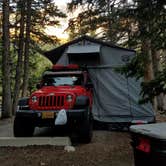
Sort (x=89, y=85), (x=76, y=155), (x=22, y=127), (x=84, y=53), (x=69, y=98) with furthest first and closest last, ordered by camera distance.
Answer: (x=84, y=53) → (x=89, y=85) → (x=22, y=127) → (x=69, y=98) → (x=76, y=155)

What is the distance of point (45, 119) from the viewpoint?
10.6 metres

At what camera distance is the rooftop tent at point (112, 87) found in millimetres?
13555

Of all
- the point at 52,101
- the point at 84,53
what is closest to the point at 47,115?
the point at 52,101

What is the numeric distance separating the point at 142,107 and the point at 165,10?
452 cm

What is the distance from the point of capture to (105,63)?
546 inches

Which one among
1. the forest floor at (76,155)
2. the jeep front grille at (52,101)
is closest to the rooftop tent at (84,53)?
the jeep front grille at (52,101)

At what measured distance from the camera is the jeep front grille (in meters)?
10.8

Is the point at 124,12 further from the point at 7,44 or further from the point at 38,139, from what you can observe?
the point at 7,44

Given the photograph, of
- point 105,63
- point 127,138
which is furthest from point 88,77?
point 127,138

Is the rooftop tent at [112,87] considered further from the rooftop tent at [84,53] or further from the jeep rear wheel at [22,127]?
the jeep rear wheel at [22,127]

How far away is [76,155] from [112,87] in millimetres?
5266

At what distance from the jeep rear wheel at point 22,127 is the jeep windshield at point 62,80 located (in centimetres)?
181

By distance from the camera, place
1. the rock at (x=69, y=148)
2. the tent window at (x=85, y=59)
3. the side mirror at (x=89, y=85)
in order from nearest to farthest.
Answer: the rock at (x=69, y=148)
the side mirror at (x=89, y=85)
the tent window at (x=85, y=59)

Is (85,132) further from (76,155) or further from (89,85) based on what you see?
(89,85)
